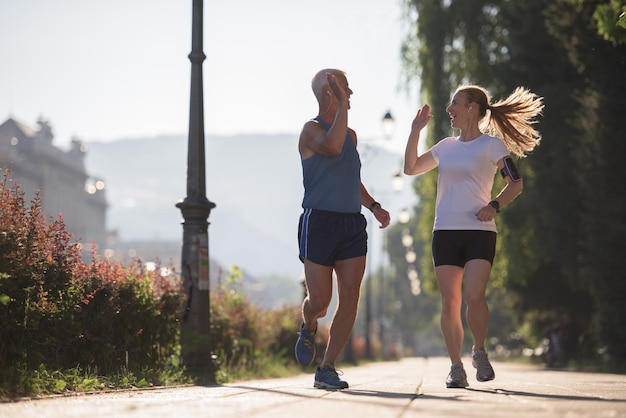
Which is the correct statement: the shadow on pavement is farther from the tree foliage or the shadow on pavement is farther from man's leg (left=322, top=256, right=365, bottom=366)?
the tree foliage

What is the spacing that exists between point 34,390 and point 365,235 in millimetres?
2633

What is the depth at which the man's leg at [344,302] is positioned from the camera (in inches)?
319

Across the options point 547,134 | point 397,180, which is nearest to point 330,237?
point 547,134

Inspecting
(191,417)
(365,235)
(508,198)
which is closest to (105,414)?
(191,417)

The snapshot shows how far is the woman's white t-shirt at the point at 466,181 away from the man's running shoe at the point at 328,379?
57.2 inches

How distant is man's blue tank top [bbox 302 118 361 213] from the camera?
8125mm

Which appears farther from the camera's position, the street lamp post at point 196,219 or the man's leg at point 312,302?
the street lamp post at point 196,219

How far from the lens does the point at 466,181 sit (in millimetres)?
8625

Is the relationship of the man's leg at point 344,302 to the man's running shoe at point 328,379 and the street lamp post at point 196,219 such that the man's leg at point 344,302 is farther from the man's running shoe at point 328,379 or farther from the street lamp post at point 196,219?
the street lamp post at point 196,219

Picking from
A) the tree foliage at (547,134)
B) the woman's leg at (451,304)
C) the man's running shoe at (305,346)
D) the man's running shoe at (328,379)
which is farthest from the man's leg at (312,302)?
the tree foliage at (547,134)

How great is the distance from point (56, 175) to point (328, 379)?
9792 centimetres

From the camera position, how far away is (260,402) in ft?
21.1

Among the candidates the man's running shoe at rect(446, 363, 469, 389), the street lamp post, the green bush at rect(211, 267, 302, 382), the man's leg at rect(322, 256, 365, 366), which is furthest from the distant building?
the man's running shoe at rect(446, 363, 469, 389)

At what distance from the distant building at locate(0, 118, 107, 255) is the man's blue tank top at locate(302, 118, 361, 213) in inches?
2925
